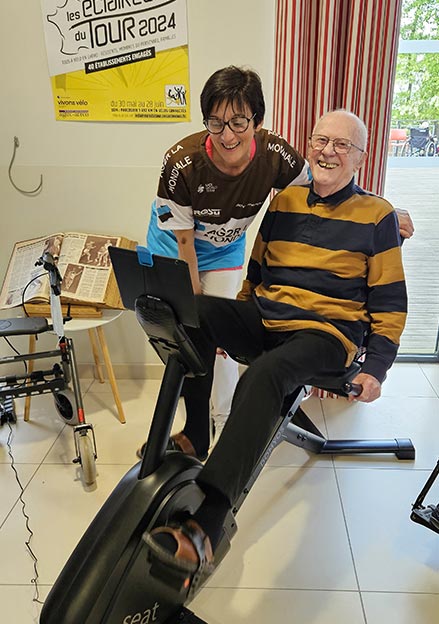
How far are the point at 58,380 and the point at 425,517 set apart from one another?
129cm

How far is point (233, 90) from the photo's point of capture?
142 centimetres

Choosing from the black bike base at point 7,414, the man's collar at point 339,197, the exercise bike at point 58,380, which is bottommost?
the black bike base at point 7,414

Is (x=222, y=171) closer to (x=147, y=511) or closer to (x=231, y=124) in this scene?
(x=231, y=124)

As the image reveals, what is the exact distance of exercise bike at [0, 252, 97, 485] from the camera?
69.6 inches

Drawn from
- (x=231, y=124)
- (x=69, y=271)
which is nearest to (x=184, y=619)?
(x=231, y=124)

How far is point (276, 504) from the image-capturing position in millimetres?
1751

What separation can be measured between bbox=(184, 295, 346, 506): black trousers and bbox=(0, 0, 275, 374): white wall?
97cm

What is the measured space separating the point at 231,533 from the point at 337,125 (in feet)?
3.70

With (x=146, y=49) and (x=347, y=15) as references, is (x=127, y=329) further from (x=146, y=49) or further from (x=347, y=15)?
(x=347, y=15)

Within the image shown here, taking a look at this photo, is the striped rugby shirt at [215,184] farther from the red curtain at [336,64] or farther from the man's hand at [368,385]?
the man's hand at [368,385]

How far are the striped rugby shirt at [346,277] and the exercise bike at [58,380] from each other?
0.73m

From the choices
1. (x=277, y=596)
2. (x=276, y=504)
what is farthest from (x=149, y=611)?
(x=276, y=504)

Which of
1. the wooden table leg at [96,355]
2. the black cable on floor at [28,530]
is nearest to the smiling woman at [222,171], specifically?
the black cable on floor at [28,530]

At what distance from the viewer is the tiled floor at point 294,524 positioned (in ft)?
4.59
